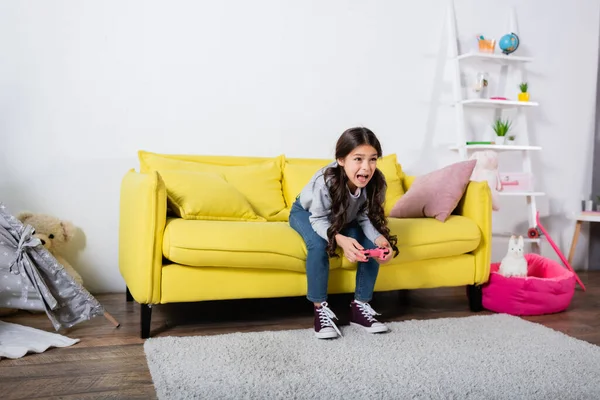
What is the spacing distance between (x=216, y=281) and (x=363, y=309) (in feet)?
1.94

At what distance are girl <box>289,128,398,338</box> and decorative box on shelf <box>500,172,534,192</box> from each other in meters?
1.58

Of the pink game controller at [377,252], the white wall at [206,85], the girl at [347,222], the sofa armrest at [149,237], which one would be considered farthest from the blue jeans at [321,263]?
the white wall at [206,85]

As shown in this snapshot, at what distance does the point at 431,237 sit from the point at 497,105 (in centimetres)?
155

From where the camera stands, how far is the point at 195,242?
6.86ft

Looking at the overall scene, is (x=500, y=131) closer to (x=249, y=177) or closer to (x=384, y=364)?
(x=249, y=177)

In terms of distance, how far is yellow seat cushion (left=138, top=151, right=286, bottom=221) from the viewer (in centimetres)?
271

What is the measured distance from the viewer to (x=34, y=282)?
208 centimetres

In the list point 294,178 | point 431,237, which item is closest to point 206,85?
point 294,178

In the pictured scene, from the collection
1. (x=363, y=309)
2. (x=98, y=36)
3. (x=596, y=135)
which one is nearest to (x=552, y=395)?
(x=363, y=309)

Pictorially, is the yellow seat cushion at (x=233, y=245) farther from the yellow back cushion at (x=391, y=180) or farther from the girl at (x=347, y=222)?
the yellow back cushion at (x=391, y=180)

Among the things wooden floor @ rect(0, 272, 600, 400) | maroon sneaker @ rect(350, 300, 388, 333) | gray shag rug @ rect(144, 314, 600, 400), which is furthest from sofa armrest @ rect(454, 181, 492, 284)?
maroon sneaker @ rect(350, 300, 388, 333)

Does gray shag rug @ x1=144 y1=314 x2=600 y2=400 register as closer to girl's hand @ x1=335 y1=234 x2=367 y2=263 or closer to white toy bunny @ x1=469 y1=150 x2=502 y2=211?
girl's hand @ x1=335 y1=234 x2=367 y2=263

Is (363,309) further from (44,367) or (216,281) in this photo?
(44,367)

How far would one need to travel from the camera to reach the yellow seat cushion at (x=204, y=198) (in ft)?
7.80
